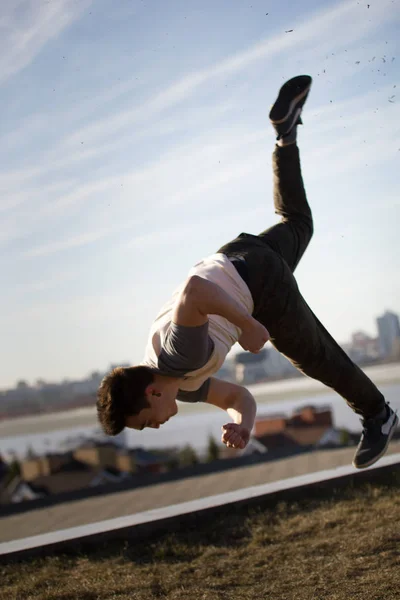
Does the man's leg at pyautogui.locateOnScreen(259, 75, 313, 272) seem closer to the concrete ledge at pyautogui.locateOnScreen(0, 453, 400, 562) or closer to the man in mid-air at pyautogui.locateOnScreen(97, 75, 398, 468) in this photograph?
the man in mid-air at pyautogui.locateOnScreen(97, 75, 398, 468)

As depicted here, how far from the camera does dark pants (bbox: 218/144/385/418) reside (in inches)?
149

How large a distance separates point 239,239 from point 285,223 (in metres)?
0.46

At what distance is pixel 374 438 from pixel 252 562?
1.08 metres

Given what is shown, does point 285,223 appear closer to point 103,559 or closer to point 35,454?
point 103,559

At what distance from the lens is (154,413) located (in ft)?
11.1

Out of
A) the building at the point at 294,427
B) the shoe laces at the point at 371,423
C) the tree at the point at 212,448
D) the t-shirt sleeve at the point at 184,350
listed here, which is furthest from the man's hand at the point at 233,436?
the tree at the point at 212,448

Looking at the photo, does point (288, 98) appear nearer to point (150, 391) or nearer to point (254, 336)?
point (254, 336)

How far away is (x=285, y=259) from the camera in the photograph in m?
4.15

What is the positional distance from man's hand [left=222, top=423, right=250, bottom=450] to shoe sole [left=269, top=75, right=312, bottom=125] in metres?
1.88

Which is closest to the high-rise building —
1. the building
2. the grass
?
the building

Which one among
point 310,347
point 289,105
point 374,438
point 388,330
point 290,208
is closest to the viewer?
point 310,347

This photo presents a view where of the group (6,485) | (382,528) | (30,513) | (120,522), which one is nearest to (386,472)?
(382,528)

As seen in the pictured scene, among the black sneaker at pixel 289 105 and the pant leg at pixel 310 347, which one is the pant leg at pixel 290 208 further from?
the pant leg at pixel 310 347

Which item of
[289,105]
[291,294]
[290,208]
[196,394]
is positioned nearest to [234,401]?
[196,394]
